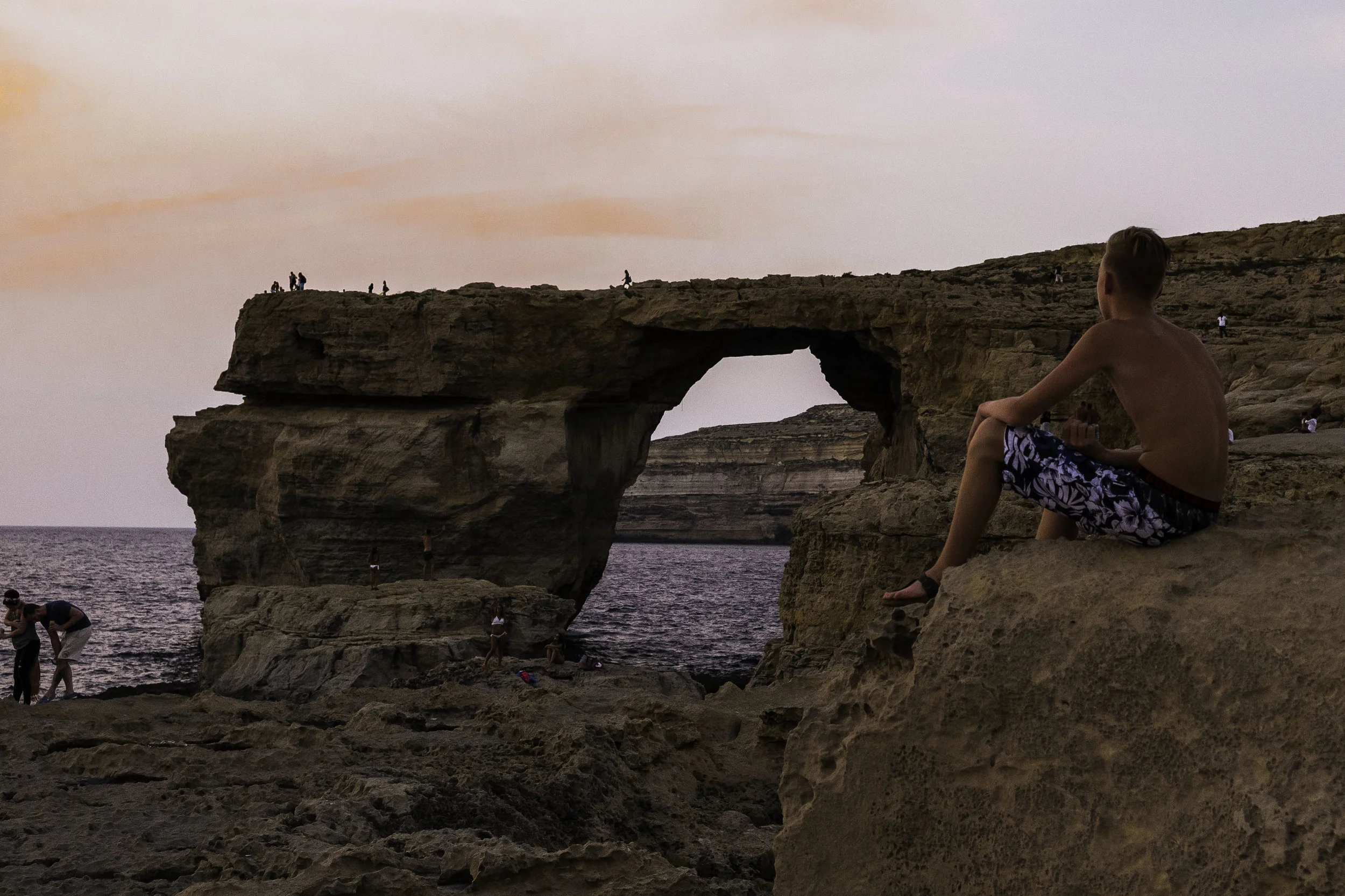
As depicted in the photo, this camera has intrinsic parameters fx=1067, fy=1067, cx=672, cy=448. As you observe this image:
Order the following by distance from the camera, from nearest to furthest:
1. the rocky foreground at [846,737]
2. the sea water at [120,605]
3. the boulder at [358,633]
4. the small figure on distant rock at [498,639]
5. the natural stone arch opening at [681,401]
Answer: the rocky foreground at [846,737] < the small figure on distant rock at [498,639] < the boulder at [358,633] < the sea water at [120,605] < the natural stone arch opening at [681,401]

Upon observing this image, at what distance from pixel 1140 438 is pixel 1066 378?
0.94ft

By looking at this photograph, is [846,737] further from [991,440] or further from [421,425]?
[421,425]

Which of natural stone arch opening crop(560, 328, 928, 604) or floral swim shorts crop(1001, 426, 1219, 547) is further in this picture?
natural stone arch opening crop(560, 328, 928, 604)

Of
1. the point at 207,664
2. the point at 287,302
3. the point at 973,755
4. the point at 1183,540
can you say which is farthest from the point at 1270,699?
the point at 287,302

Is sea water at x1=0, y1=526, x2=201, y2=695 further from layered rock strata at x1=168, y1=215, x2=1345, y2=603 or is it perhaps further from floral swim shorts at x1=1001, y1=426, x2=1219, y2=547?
floral swim shorts at x1=1001, y1=426, x2=1219, y2=547

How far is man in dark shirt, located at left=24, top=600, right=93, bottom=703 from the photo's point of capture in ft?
34.2

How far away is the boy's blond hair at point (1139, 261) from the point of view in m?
3.14

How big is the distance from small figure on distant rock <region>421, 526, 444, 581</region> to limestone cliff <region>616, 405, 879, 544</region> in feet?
168

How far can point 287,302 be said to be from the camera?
86.0 ft

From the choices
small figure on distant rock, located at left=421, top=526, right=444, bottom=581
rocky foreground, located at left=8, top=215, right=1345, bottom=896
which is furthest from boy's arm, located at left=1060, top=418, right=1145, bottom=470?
small figure on distant rock, located at left=421, top=526, right=444, bottom=581

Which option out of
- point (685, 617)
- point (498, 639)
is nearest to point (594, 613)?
point (685, 617)

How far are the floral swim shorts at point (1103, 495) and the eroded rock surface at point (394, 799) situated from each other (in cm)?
189

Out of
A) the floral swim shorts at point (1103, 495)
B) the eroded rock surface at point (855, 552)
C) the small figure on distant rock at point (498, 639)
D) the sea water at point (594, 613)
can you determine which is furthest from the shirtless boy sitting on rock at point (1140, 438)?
the sea water at point (594, 613)

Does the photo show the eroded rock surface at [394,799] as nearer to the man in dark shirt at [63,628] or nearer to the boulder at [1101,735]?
the boulder at [1101,735]
